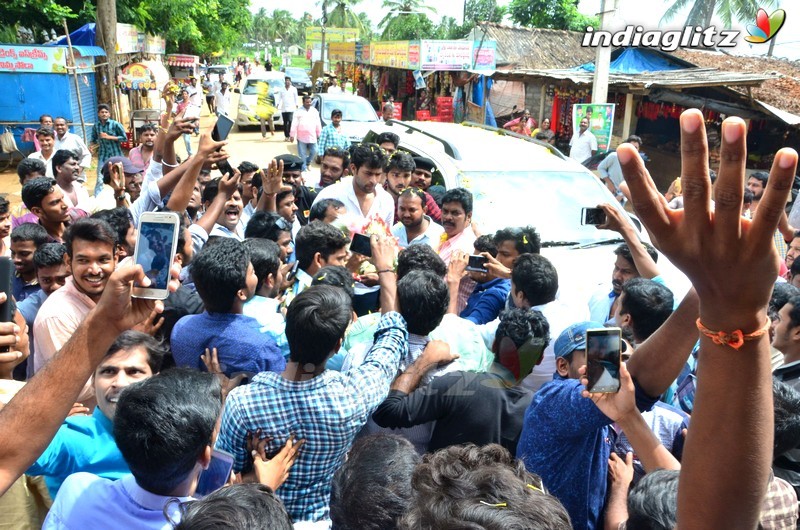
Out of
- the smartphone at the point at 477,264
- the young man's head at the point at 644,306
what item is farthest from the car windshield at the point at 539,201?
the young man's head at the point at 644,306

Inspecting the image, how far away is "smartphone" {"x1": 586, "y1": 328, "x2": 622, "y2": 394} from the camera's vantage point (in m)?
1.85

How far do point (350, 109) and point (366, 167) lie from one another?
422 inches

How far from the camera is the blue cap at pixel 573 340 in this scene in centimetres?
245

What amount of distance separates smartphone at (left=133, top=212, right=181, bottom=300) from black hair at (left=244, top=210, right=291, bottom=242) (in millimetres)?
2245

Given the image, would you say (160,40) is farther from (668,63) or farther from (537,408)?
(537,408)

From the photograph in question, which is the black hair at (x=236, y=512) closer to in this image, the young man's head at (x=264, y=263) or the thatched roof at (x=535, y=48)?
the young man's head at (x=264, y=263)

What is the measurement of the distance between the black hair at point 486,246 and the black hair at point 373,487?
8.64 feet

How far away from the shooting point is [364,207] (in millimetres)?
5668

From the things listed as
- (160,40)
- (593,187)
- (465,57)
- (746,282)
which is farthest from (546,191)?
(160,40)

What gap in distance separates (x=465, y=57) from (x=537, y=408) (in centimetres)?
1933

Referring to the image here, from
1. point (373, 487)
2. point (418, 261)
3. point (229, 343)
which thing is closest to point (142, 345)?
point (229, 343)

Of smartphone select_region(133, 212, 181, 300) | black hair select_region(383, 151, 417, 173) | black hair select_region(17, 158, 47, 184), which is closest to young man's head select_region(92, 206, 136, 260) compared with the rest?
smartphone select_region(133, 212, 181, 300)

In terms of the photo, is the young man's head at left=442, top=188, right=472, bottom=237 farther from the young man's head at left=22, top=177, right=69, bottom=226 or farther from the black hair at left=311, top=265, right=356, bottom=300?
the young man's head at left=22, top=177, right=69, bottom=226

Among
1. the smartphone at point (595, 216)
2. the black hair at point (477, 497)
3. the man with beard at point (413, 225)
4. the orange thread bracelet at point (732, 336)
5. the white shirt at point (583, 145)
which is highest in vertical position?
the orange thread bracelet at point (732, 336)
